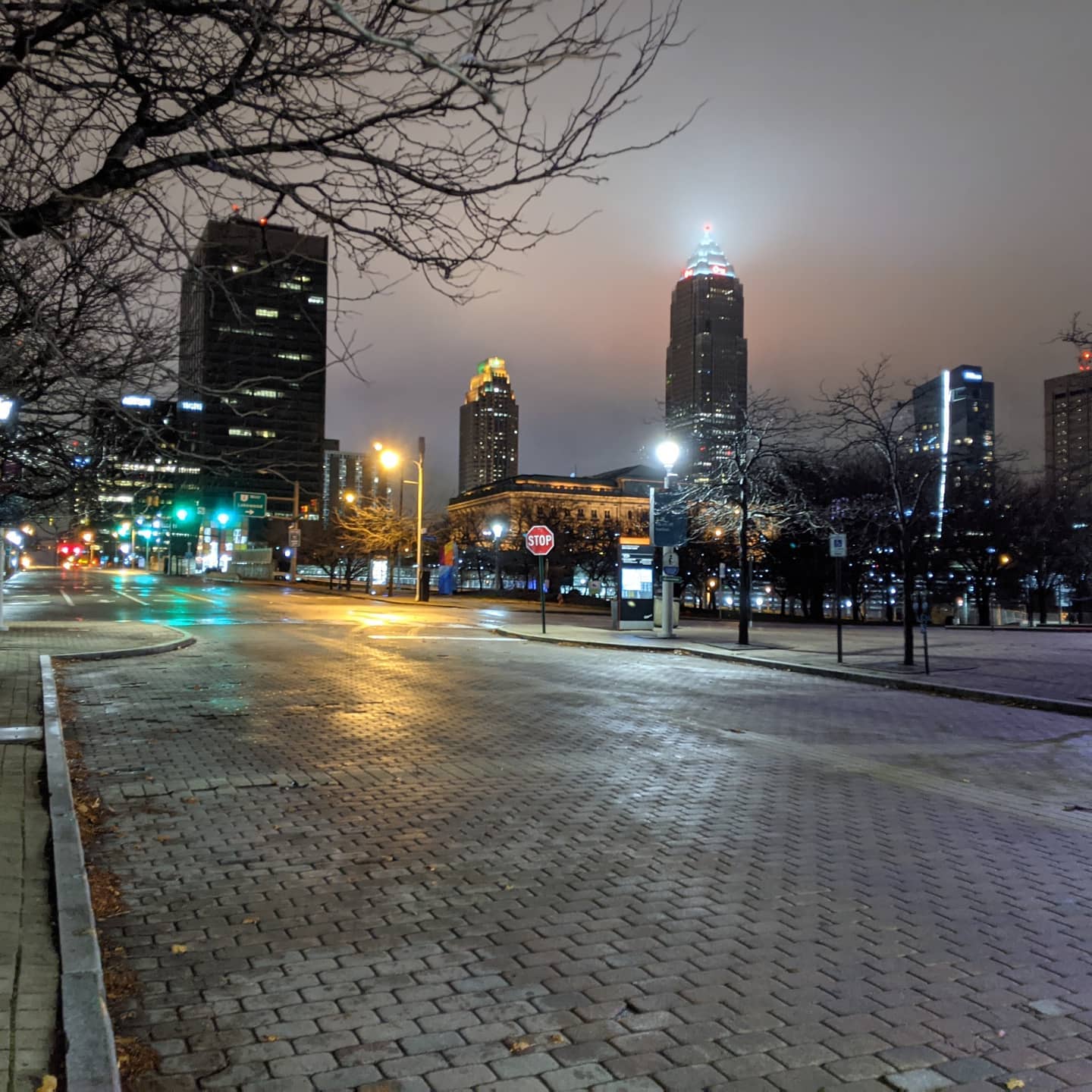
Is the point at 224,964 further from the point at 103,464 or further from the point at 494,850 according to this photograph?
the point at 103,464

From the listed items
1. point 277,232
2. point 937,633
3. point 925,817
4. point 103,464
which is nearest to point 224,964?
point 277,232

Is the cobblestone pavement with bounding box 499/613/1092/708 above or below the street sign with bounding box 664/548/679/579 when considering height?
below

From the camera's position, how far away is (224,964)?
4086 mm

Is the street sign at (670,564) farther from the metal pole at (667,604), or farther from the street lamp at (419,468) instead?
the street lamp at (419,468)

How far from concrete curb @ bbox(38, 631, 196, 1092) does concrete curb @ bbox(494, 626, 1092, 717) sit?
12.4m

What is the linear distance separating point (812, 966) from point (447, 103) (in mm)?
4695

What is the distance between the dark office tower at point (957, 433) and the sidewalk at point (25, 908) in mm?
18670

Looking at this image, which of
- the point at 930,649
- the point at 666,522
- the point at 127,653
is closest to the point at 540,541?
the point at 666,522

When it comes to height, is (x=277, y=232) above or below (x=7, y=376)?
above

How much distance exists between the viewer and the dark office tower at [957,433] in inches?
939

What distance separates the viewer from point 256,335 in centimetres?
616

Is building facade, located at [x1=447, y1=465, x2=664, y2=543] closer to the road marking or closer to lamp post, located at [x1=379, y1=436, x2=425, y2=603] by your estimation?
lamp post, located at [x1=379, y1=436, x2=425, y2=603]

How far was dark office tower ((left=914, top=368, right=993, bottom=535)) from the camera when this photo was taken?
23.8 meters

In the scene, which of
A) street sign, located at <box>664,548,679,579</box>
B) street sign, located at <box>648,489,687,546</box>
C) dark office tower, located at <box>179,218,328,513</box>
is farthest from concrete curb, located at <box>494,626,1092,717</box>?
dark office tower, located at <box>179,218,328,513</box>
